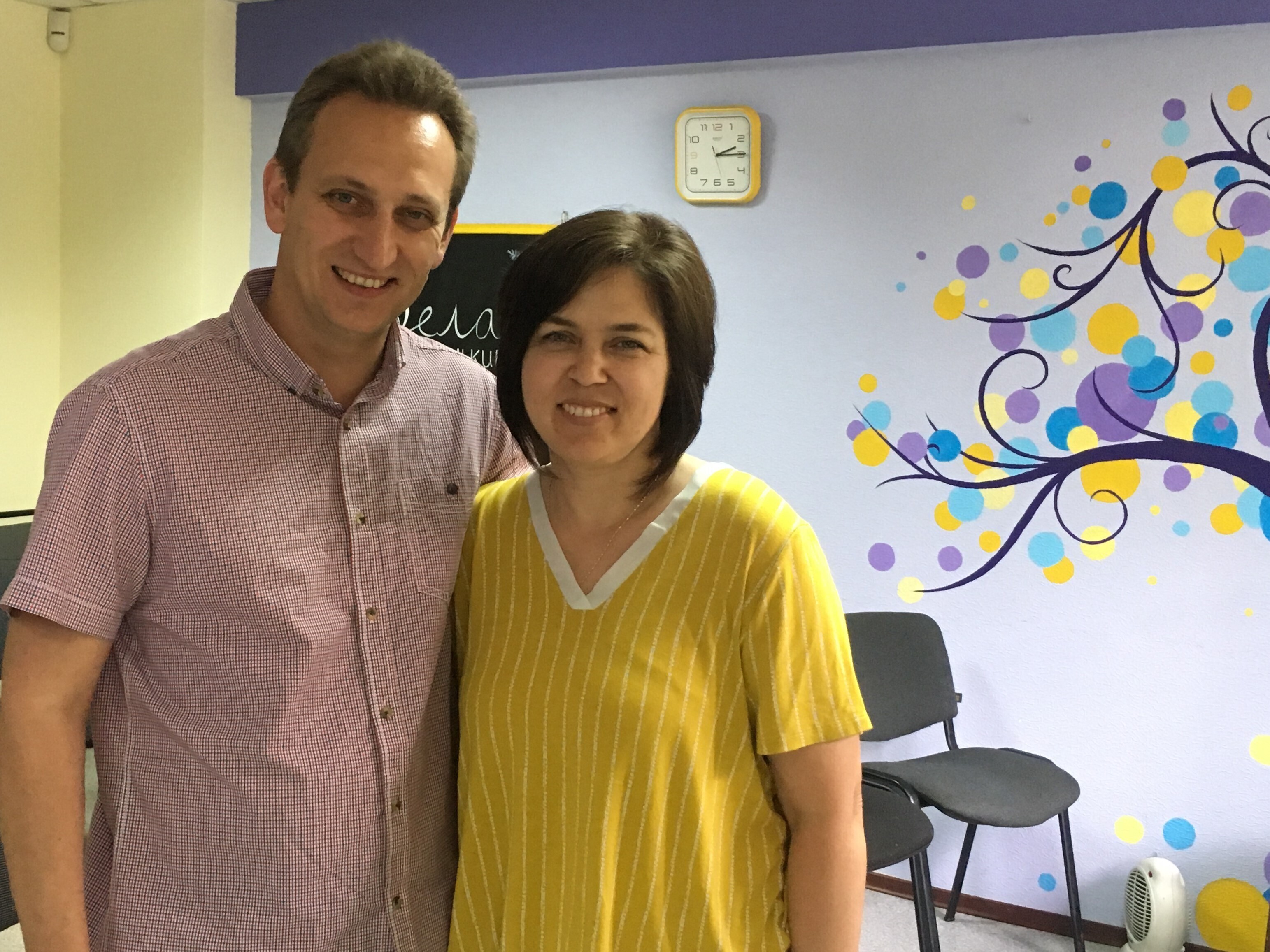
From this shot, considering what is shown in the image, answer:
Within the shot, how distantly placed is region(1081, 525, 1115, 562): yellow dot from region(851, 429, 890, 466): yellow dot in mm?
579

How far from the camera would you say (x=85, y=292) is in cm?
414

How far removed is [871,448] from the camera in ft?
10.6

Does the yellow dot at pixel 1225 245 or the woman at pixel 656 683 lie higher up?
the yellow dot at pixel 1225 245

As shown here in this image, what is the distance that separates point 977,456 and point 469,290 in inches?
67.9

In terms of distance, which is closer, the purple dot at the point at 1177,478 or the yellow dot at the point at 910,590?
the purple dot at the point at 1177,478

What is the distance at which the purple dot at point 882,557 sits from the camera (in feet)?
10.7

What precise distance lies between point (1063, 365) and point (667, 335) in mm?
2115

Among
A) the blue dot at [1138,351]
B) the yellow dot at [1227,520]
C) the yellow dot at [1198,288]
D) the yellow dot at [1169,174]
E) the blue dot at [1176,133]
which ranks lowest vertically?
the yellow dot at [1227,520]

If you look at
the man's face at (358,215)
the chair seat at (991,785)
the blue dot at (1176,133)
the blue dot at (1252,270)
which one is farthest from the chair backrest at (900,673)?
the man's face at (358,215)

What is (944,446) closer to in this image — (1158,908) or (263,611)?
(1158,908)

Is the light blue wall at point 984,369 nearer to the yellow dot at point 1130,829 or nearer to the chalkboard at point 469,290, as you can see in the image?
the yellow dot at point 1130,829

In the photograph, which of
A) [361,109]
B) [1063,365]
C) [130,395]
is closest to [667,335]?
[361,109]

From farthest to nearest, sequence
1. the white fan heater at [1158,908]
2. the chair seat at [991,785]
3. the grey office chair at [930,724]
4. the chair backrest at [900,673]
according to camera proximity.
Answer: the chair backrest at [900,673] → the white fan heater at [1158,908] → the grey office chair at [930,724] → the chair seat at [991,785]

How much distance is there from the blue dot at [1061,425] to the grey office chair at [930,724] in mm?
595
